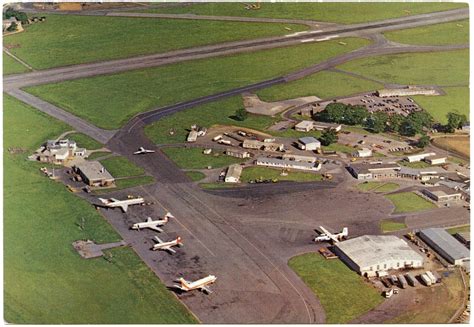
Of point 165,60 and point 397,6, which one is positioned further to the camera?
point 397,6

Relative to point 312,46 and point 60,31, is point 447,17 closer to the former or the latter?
point 312,46

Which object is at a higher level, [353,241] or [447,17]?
[447,17]

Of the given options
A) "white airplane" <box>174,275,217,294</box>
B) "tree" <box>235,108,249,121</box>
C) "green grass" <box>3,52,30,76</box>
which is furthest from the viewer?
"green grass" <box>3,52,30,76</box>

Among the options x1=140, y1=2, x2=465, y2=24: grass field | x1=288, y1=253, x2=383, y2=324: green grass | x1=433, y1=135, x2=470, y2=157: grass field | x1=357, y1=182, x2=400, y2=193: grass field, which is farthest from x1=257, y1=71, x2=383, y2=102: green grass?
x1=288, y1=253, x2=383, y2=324: green grass

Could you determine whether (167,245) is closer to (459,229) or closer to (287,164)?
(287,164)

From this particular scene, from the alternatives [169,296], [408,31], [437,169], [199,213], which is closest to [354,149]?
[437,169]

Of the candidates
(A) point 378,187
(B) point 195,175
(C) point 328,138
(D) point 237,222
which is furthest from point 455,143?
(D) point 237,222

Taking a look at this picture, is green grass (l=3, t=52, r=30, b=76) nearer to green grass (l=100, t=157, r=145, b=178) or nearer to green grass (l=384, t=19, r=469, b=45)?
green grass (l=100, t=157, r=145, b=178)
